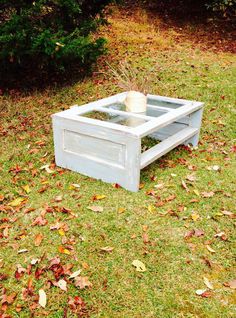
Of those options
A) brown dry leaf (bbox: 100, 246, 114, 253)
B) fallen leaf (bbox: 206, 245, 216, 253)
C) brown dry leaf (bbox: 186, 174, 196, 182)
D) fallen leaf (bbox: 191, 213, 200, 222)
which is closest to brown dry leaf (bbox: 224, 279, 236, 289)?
fallen leaf (bbox: 206, 245, 216, 253)

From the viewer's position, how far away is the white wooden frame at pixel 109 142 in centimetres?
381

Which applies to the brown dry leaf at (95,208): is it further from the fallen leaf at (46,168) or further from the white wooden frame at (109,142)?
the fallen leaf at (46,168)

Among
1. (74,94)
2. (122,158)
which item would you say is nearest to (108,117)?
(122,158)

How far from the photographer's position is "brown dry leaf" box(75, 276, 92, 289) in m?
2.86

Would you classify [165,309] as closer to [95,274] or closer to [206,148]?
[95,274]

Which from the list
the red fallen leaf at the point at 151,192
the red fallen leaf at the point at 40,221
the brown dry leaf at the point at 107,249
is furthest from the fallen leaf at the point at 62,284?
the red fallen leaf at the point at 151,192

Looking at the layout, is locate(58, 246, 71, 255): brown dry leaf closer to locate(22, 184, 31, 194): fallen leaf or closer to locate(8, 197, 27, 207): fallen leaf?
locate(8, 197, 27, 207): fallen leaf

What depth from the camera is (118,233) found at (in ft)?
11.1

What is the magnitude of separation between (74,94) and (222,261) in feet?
14.4

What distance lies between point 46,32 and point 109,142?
9.31 feet

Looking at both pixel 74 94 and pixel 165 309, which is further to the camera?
pixel 74 94

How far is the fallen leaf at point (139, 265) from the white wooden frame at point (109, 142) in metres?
1.00

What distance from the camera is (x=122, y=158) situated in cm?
388

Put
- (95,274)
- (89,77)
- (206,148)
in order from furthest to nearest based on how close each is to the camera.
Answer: (89,77) → (206,148) → (95,274)
